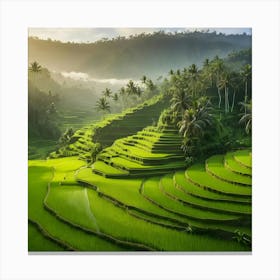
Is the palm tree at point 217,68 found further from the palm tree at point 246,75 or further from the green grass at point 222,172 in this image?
the green grass at point 222,172

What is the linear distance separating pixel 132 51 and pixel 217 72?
1460mm

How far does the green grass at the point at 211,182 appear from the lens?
566 cm

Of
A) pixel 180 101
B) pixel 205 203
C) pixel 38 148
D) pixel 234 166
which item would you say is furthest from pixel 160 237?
pixel 38 148

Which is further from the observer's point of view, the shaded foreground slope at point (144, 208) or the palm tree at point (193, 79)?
the palm tree at point (193, 79)

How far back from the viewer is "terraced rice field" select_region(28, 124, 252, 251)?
215 inches

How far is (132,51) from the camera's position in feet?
19.8

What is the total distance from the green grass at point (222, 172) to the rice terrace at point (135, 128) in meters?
0.02

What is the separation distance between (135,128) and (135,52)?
4.16 feet

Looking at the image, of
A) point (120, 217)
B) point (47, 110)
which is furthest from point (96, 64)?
point (120, 217)

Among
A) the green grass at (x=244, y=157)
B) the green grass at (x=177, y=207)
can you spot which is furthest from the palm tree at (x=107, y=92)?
the green grass at (x=244, y=157)

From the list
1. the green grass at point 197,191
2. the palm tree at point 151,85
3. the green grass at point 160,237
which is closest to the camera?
the green grass at point 160,237

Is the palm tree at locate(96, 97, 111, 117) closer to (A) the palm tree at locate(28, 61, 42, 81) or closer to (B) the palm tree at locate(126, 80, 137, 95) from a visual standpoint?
(B) the palm tree at locate(126, 80, 137, 95)

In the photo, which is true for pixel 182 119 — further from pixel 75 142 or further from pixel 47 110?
pixel 47 110

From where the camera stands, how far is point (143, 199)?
5711mm
